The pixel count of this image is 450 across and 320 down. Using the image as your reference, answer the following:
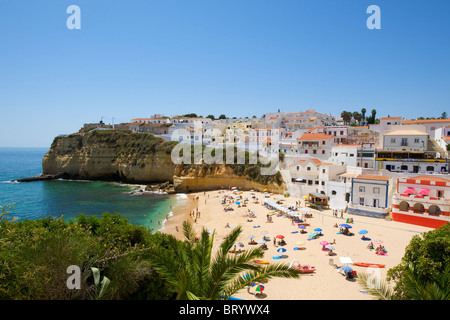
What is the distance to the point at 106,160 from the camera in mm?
67188

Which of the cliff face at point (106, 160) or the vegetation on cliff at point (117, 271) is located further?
the cliff face at point (106, 160)

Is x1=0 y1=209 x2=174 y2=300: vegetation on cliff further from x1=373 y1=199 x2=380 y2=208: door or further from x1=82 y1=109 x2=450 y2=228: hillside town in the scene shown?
x1=373 y1=199 x2=380 y2=208: door

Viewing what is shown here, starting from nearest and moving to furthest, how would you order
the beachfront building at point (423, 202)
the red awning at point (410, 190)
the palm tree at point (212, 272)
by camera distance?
the palm tree at point (212, 272) → the beachfront building at point (423, 202) → the red awning at point (410, 190)

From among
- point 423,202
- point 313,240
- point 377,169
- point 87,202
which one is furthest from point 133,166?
point 423,202

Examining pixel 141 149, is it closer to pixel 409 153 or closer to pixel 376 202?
pixel 376 202

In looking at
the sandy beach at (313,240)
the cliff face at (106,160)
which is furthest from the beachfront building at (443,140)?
the cliff face at (106,160)

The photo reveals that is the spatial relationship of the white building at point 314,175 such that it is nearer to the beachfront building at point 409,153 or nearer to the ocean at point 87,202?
the beachfront building at point 409,153

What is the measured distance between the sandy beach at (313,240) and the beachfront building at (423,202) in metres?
1.00

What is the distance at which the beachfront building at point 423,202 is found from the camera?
23.4m

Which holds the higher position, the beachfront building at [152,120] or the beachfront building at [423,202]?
the beachfront building at [152,120]

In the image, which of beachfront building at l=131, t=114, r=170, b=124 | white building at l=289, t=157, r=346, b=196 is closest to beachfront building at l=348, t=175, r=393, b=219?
white building at l=289, t=157, r=346, b=196

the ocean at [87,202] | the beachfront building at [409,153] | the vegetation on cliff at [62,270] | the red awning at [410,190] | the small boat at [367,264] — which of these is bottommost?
the ocean at [87,202]

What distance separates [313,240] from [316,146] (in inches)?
1025
